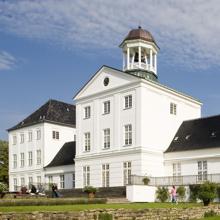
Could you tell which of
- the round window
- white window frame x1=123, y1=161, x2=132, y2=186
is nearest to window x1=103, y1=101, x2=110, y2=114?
the round window

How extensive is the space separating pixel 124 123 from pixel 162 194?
965 cm

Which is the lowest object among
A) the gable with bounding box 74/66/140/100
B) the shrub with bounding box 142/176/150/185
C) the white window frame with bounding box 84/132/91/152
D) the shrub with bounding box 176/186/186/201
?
the shrub with bounding box 176/186/186/201

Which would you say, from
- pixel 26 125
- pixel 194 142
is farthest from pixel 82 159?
pixel 26 125

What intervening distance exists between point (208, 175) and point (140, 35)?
709 inches

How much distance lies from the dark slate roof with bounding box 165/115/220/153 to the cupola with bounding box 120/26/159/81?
6949mm

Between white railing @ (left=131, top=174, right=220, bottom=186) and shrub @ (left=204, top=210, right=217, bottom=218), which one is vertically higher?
white railing @ (left=131, top=174, right=220, bottom=186)

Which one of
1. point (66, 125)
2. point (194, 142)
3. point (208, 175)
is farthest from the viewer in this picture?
point (66, 125)

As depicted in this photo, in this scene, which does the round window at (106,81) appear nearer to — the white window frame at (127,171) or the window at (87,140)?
the window at (87,140)

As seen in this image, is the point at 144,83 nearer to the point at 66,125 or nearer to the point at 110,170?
the point at 110,170

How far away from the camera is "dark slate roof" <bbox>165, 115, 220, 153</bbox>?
152ft

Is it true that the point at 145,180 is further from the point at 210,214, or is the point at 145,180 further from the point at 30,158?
the point at 30,158

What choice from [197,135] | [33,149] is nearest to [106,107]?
[197,135]

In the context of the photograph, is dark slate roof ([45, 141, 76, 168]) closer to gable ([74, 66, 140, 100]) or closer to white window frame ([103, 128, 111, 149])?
white window frame ([103, 128, 111, 149])

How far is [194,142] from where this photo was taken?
47594 mm
